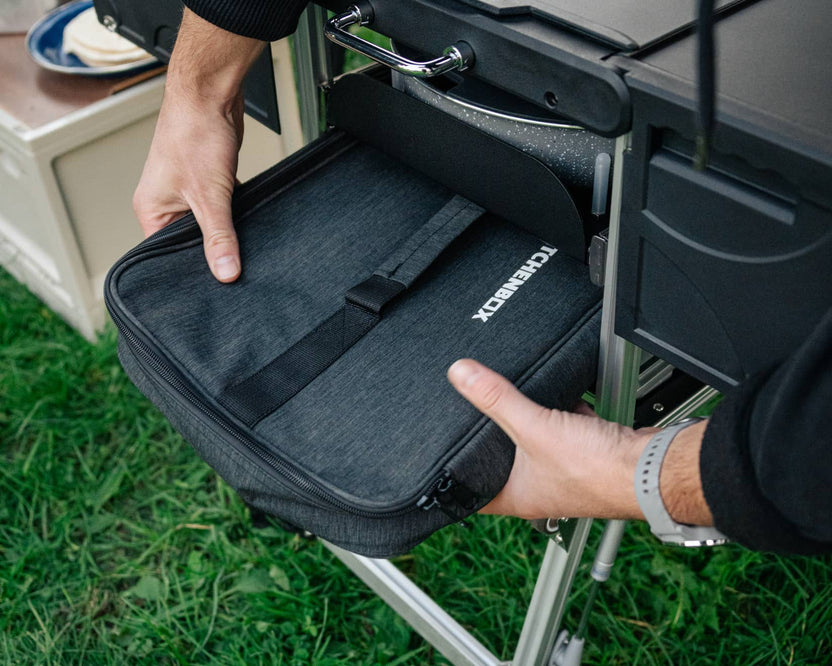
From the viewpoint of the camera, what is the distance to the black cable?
20.6 inches

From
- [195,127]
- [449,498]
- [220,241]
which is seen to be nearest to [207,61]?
[195,127]

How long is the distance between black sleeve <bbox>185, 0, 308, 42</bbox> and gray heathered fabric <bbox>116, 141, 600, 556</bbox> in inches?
7.0

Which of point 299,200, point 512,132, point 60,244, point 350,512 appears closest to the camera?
point 350,512

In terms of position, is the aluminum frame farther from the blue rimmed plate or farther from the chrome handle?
the blue rimmed plate

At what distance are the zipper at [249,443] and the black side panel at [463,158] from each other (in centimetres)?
27

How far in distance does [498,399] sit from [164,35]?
0.85 meters

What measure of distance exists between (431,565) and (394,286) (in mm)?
658

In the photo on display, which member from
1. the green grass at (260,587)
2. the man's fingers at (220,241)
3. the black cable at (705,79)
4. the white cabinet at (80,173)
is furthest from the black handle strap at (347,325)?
the white cabinet at (80,173)

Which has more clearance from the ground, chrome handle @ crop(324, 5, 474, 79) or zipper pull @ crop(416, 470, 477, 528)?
chrome handle @ crop(324, 5, 474, 79)

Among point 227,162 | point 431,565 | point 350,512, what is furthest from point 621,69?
point 431,565

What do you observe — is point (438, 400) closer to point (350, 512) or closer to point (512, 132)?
point (350, 512)

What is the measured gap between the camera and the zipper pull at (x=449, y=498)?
0.75m

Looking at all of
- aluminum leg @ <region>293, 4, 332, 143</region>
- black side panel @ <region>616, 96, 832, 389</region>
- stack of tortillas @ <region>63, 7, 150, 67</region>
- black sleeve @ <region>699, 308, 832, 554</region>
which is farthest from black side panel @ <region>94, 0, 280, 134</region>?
black sleeve @ <region>699, 308, 832, 554</region>

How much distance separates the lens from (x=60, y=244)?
5.44ft
